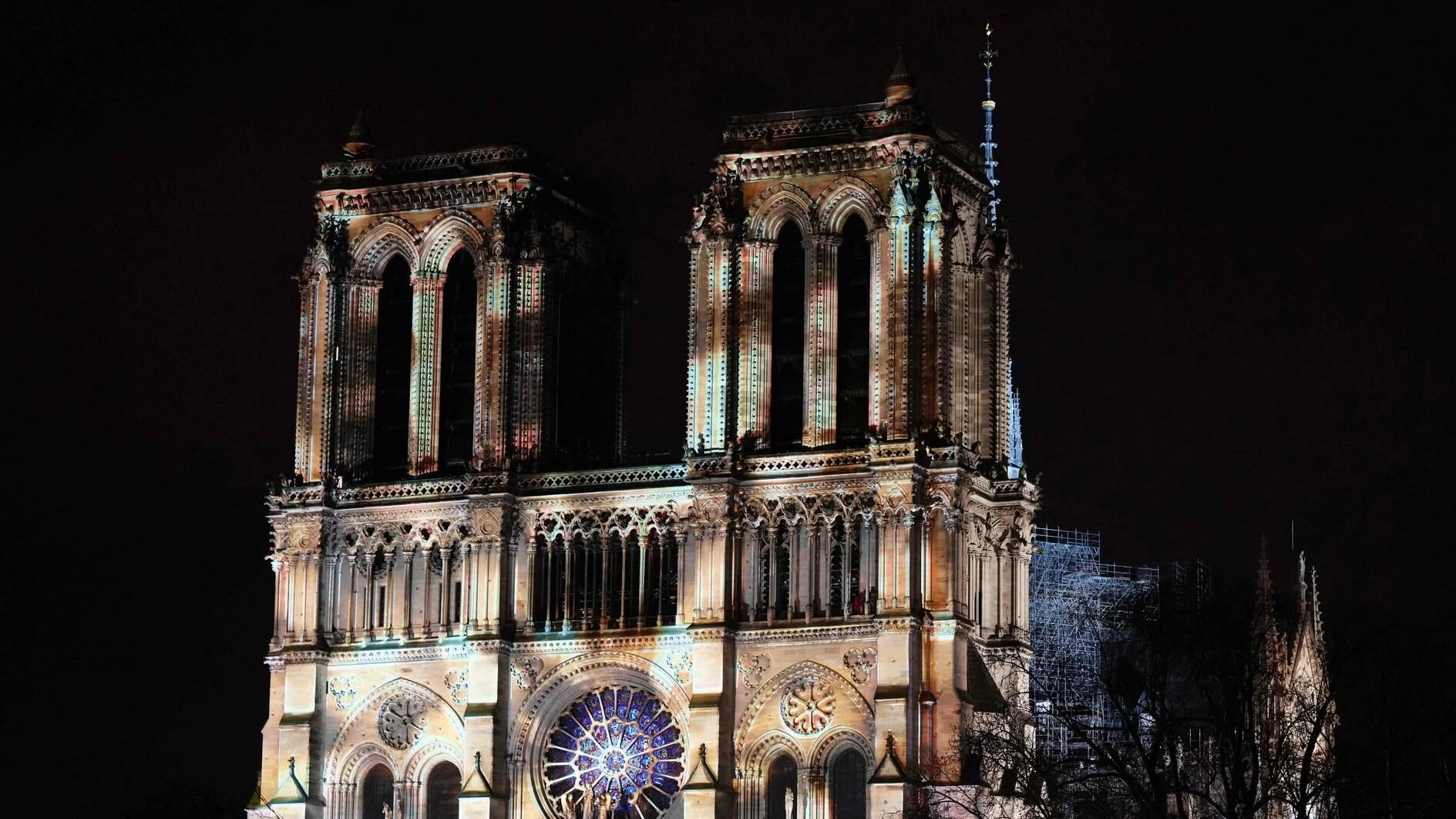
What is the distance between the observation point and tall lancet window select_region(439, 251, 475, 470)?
321ft

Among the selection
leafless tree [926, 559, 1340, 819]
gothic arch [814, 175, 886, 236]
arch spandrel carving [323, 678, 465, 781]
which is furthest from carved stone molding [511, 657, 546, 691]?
gothic arch [814, 175, 886, 236]

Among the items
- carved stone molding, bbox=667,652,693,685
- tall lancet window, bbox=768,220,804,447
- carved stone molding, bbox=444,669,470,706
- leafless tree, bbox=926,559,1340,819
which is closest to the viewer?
leafless tree, bbox=926,559,1340,819

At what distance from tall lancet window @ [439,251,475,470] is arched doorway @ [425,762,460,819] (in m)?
8.61

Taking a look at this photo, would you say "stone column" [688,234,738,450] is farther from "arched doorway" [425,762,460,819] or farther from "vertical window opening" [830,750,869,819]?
"arched doorway" [425,762,460,819]

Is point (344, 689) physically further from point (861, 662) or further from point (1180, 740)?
point (1180, 740)

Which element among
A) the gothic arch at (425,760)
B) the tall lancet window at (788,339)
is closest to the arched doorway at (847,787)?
the tall lancet window at (788,339)

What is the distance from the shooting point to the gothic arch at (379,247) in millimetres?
98312

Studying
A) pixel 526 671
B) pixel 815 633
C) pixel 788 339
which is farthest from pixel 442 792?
pixel 788 339

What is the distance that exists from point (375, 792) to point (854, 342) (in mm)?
18780

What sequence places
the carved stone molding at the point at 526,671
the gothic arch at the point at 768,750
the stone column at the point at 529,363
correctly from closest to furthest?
the gothic arch at the point at 768,750 → the carved stone molding at the point at 526,671 → the stone column at the point at 529,363

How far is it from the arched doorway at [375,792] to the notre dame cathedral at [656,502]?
0.31 feet

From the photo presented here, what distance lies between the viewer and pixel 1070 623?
371ft

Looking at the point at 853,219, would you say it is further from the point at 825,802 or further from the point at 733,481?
the point at 825,802

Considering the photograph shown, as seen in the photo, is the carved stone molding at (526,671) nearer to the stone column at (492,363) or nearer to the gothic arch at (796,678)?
the stone column at (492,363)
